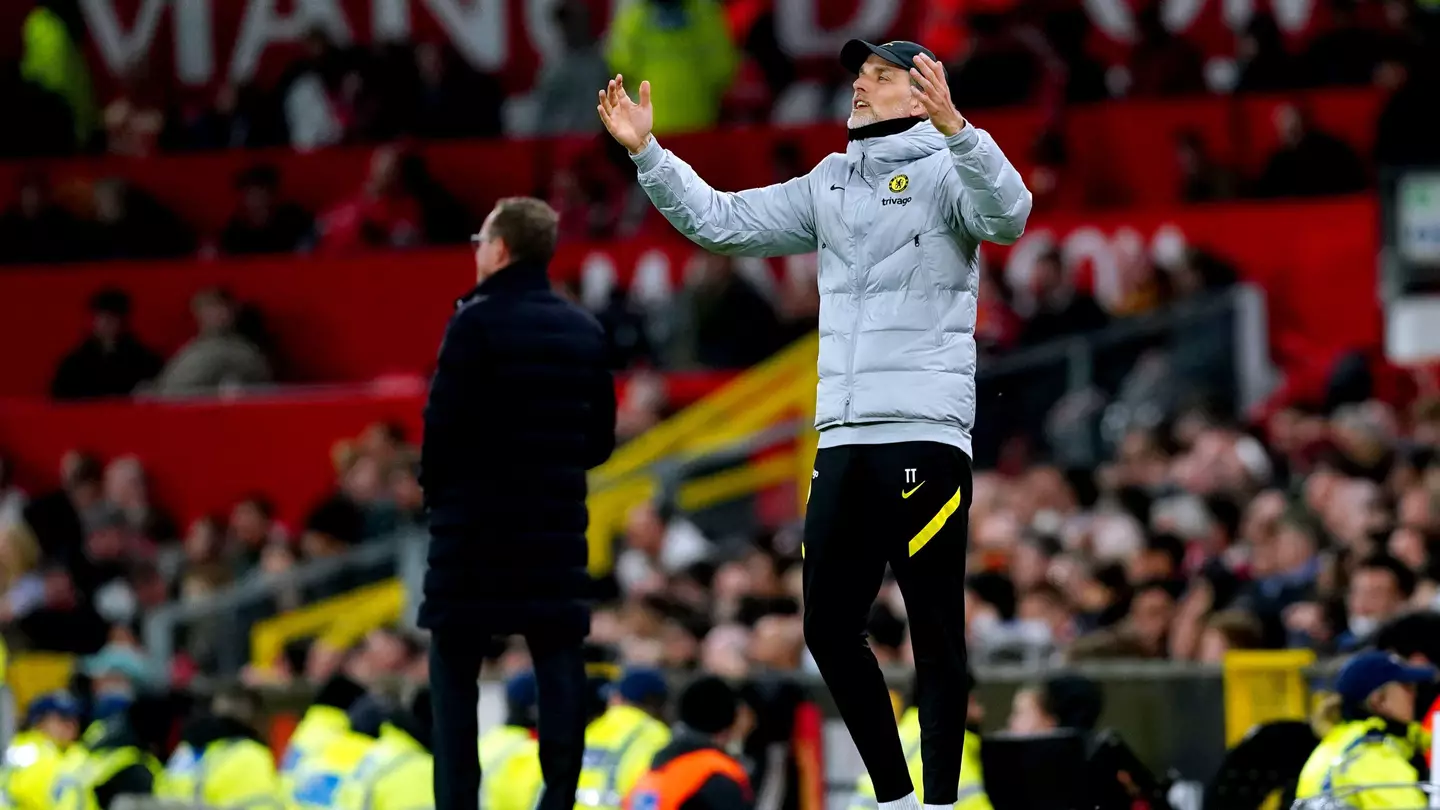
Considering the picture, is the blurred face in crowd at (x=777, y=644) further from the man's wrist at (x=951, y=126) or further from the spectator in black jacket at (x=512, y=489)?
the man's wrist at (x=951, y=126)

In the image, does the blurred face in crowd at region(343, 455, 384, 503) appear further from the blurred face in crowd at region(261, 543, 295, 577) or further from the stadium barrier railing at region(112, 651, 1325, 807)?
the stadium barrier railing at region(112, 651, 1325, 807)

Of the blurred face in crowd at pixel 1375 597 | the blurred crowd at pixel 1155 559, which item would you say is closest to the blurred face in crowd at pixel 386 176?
the blurred crowd at pixel 1155 559

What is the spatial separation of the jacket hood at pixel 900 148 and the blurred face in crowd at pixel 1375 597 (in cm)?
477

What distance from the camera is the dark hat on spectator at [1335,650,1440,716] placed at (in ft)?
26.2

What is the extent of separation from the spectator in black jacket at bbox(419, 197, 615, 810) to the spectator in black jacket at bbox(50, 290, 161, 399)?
11.6 meters

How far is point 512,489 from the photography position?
7.17m

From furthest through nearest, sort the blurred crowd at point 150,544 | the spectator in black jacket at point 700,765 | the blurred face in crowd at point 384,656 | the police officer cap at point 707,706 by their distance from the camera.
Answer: the blurred crowd at point 150,544 < the blurred face in crowd at point 384,656 < the police officer cap at point 707,706 < the spectator in black jacket at point 700,765

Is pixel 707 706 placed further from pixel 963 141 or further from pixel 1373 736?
pixel 963 141

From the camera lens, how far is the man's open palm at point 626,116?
6.61m

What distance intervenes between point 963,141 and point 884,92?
49 centimetres

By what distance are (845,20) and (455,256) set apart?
538 cm

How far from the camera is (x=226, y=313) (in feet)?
60.4

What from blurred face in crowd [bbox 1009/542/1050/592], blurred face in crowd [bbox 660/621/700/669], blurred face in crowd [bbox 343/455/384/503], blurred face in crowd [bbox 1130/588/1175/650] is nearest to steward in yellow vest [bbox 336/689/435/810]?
blurred face in crowd [bbox 660/621/700/669]

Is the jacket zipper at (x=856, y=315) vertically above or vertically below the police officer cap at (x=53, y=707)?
above
